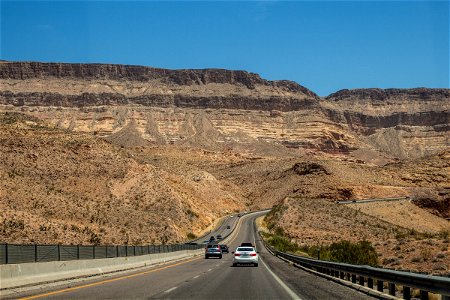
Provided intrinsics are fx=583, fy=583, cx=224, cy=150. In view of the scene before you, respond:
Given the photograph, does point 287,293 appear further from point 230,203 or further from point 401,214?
point 230,203

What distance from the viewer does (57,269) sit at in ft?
66.0

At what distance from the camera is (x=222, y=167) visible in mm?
154250

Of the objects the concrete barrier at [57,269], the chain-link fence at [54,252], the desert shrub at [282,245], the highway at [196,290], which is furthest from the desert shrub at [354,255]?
the desert shrub at [282,245]

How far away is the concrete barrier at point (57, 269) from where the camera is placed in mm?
16531

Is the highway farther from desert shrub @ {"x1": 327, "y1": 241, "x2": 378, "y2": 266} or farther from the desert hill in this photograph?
desert shrub @ {"x1": 327, "y1": 241, "x2": 378, "y2": 266}

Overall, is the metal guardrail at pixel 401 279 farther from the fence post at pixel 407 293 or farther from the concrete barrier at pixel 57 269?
the concrete barrier at pixel 57 269

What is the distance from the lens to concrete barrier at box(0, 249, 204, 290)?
16.5 m

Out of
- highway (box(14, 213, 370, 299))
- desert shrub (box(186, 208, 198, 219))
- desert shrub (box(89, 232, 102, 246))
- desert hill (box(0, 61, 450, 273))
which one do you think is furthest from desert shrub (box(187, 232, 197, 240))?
highway (box(14, 213, 370, 299))

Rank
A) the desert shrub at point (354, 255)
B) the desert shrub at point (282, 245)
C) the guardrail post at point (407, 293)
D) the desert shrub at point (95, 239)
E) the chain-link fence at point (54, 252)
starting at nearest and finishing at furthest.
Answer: the guardrail post at point (407, 293) < the chain-link fence at point (54, 252) < the desert shrub at point (354, 255) < the desert shrub at point (95, 239) < the desert shrub at point (282, 245)

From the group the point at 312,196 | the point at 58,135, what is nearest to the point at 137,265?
the point at 58,135

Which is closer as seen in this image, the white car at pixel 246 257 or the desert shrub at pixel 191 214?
the white car at pixel 246 257

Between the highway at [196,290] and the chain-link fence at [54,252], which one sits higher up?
the chain-link fence at [54,252]

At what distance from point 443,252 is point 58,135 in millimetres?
58544

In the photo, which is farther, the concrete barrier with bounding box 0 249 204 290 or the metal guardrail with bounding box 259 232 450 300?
the concrete barrier with bounding box 0 249 204 290
